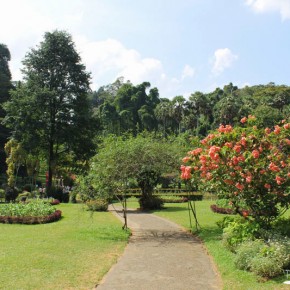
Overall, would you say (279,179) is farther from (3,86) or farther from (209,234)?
(3,86)

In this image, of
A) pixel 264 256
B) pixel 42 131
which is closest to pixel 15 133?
pixel 42 131

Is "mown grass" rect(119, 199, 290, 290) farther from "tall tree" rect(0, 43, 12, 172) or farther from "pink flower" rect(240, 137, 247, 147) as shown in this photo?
"tall tree" rect(0, 43, 12, 172)

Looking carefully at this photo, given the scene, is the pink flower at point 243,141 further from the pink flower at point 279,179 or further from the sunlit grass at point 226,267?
the sunlit grass at point 226,267

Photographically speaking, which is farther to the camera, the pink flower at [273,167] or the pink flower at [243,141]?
the pink flower at [243,141]

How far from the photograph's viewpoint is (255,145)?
11117 mm

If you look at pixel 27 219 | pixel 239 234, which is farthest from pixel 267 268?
pixel 27 219

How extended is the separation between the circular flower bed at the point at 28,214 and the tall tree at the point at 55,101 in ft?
47.3

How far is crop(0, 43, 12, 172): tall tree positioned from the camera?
166ft

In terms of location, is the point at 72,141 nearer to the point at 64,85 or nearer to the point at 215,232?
the point at 64,85

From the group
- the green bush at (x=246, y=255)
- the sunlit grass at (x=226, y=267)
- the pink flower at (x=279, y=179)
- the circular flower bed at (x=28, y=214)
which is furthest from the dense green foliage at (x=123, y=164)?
the green bush at (x=246, y=255)

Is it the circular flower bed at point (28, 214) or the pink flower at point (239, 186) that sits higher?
the pink flower at point (239, 186)

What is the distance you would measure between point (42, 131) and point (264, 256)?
29518mm

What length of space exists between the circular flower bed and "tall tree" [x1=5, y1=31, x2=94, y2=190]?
1441cm

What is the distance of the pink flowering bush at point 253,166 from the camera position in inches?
424
